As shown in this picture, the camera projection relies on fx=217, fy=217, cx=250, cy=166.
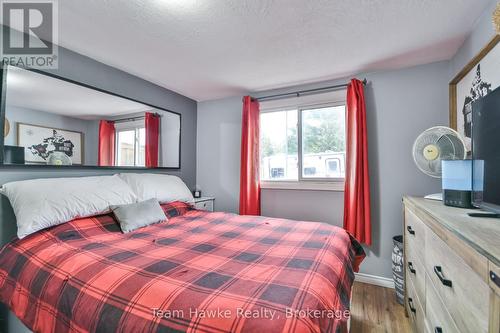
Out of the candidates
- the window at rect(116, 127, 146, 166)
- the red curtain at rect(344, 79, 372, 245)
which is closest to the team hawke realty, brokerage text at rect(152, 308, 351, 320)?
the red curtain at rect(344, 79, 372, 245)

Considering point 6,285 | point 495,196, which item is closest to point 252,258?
point 495,196

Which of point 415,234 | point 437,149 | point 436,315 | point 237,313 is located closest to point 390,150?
point 437,149

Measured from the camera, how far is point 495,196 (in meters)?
0.98

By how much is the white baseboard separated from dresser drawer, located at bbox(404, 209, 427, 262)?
825mm

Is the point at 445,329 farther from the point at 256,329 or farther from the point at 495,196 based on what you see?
the point at 256,329

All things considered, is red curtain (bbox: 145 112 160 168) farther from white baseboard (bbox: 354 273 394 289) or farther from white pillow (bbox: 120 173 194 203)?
white baseboard (bbox: 354 273 394 289)

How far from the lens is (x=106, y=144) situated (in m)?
2.24

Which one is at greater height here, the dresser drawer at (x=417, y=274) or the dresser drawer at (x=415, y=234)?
the dresser drawer at (x=415, y=234)

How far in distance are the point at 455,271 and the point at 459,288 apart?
0.06m

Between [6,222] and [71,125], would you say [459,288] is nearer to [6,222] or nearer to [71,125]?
[6,222]

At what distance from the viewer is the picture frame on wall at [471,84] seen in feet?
4.54

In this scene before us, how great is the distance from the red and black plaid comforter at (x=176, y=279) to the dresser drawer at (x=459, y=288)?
0.40m

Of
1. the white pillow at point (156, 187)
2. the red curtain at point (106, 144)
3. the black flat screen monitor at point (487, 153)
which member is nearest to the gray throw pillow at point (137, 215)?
the white pillow at point (156, 187)

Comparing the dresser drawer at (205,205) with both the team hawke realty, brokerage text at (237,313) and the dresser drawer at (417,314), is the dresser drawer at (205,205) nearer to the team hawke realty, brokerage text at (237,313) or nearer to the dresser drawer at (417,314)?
the team hawke realty, brokerage text at (237,313)
